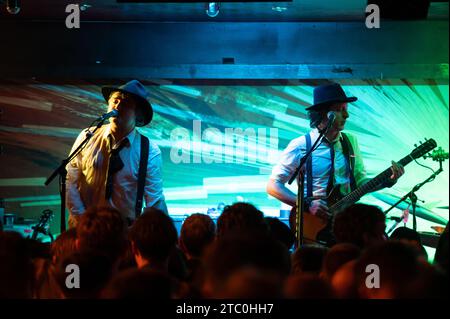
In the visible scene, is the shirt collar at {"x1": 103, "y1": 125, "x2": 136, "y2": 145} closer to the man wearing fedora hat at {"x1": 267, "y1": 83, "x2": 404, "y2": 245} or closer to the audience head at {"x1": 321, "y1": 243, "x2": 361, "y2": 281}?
the man wearing fedora hat at {"x1": 267, "y1": 83, "x2": 404, "y2": 245}

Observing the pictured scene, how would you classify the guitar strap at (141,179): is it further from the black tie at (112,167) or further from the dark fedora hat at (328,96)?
the dark fedora hat at (328,96)

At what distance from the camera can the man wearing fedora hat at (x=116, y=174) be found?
4.99m

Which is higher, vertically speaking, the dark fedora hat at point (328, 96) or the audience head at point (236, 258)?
the dark fedora hat at point (328, 96)

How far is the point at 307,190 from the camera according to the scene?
5.41 metres

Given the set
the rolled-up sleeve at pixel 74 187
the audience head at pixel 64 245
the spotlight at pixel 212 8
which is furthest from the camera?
the spotlight at pixel 212 8

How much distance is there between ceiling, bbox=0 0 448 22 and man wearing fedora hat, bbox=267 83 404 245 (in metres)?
1.22

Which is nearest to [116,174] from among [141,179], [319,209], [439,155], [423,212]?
[141,179]

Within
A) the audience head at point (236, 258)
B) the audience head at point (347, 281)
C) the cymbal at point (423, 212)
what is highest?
the cymbal at point (423, 212)

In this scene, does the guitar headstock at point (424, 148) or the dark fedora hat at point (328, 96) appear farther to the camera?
the dark fedora hat at point (328, 96)

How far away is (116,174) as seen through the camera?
5016mm

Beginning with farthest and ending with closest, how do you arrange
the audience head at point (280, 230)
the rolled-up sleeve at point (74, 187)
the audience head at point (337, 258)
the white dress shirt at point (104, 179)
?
1. the white dress shirt at point (104, 179)
2. the rolled-up sleeve at point (74, 187)
3. the audience head at point (280, 230)
4. the audience head at point (337, 258)

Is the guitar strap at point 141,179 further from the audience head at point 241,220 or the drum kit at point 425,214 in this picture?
the drum kit at point 425,214

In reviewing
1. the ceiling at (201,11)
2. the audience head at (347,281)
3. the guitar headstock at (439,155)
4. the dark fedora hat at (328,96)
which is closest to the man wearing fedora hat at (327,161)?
the dark fedora hat at (328,96)
